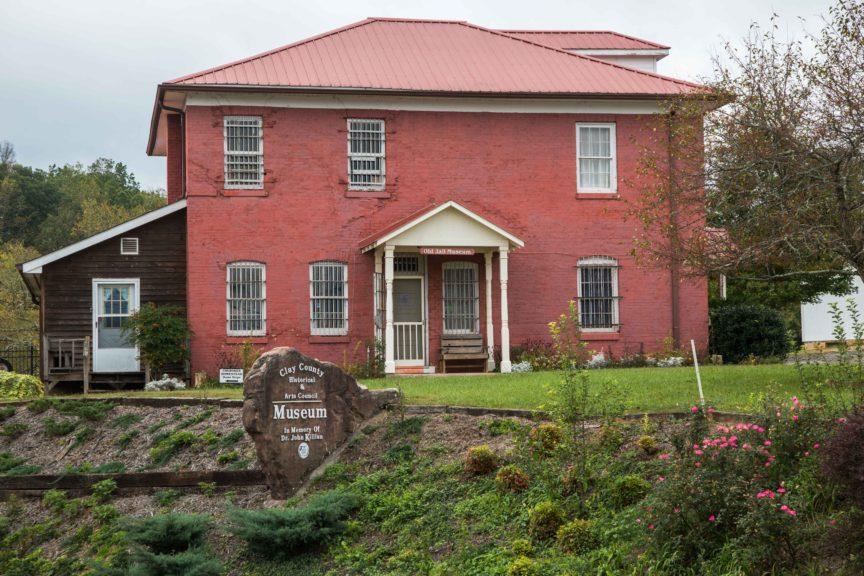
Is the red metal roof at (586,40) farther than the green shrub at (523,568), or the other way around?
the red metal roof at (586,40)

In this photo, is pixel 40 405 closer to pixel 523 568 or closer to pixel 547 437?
pixel 547 437

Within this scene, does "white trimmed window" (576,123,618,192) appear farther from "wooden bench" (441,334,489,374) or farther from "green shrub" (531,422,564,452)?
"green shrub" (531,422,564,452)

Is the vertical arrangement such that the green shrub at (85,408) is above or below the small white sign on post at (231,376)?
below

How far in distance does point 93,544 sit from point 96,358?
12033mm

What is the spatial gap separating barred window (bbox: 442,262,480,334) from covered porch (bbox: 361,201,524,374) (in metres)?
0.02

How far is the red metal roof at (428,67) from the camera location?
80.4ft

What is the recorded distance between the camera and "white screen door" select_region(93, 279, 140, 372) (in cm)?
2447

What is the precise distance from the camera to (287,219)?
80.2 feet

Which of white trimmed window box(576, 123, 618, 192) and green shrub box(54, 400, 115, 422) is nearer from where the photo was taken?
green shrub box(54, 400, 115, 422)

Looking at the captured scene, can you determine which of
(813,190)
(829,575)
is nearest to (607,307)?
(813,190)

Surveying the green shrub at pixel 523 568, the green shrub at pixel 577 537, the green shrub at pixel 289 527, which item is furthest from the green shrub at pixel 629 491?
the green shrub at pixel 289 527

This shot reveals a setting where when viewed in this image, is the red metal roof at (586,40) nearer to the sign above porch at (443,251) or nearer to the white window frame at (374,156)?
the white window frame at (374,156)

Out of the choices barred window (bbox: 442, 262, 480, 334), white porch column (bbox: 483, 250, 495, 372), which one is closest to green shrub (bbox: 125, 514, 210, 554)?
white porch column (bbox: 483, 250, 495, 372)

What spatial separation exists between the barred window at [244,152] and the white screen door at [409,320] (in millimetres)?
4026
